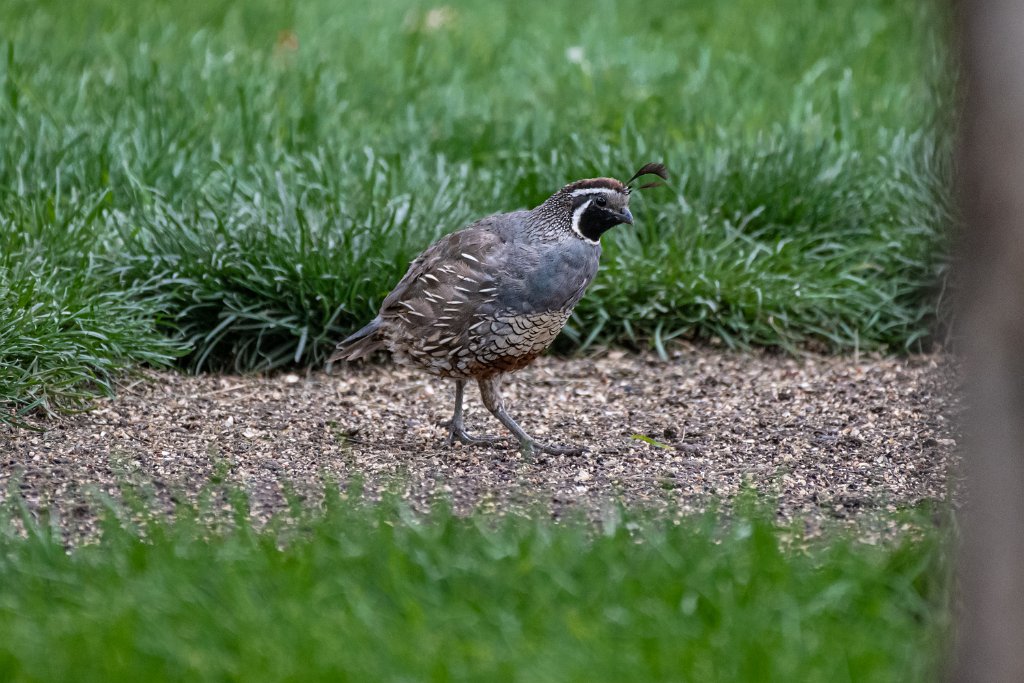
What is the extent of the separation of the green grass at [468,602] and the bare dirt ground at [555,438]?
38 centimetres

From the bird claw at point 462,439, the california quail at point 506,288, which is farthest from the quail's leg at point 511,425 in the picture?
the bird claw at point 462,439

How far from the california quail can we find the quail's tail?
0.20 metres

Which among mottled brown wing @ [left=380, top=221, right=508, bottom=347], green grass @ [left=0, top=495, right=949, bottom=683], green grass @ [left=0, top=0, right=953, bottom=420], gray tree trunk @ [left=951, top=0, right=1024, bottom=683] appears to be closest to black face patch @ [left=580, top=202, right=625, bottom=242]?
mottled brown wing @ [left=380, top=221, right=508, bottom=347]

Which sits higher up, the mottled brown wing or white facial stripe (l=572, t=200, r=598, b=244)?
white facial stripe (l=572, t=200, r=598, b=244)

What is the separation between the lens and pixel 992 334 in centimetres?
235

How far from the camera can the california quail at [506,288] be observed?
15.4 feet

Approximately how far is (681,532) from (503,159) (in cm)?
389

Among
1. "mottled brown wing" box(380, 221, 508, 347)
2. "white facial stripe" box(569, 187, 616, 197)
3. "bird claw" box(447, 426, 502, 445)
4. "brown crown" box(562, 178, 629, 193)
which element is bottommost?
"bird claw" box(447, 426, 502, 445)

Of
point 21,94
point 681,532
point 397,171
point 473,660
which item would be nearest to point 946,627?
point 681,532

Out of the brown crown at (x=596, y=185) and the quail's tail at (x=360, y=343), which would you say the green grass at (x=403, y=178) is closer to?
the quail's tail at (x=360, y=343)

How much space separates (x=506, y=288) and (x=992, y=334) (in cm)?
250

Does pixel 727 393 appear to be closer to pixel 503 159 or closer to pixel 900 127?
pixel 503 159

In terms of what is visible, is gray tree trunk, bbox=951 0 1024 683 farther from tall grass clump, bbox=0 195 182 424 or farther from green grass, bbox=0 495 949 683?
tall grass clump, bbox=0 195 182 424

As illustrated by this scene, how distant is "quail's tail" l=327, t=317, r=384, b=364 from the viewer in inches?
203
